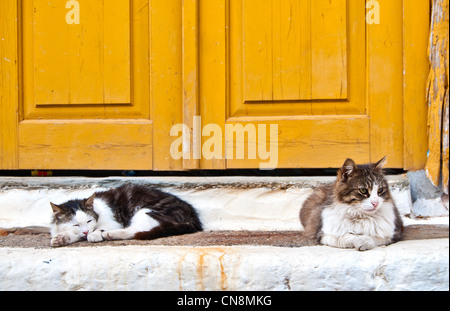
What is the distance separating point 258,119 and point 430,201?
1.41 meters

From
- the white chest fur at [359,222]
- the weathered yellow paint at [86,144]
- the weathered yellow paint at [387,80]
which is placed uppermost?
the weathered yellow paint at [387,80]

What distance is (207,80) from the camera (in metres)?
3.55

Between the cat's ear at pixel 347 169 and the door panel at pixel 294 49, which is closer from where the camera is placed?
the cat's ear at pixel 347 169

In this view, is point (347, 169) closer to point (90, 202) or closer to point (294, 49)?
point (294, 49)

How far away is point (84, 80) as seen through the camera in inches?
144

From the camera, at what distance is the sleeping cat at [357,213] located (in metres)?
2.59

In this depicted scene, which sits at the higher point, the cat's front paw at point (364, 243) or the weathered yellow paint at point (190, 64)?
the weathered yellow paint at point (190, 64)

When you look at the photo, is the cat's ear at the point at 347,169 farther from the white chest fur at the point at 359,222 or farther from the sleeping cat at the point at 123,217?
the sleeping cat at the point at 123,217

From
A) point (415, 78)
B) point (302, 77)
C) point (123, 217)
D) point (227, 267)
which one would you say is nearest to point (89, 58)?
point (123, 217)

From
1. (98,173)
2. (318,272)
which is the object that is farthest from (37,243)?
(318,272)

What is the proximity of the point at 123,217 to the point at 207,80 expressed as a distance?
4.11ft

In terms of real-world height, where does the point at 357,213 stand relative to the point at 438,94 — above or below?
below

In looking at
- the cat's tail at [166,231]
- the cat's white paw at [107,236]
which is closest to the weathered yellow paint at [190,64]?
the cat's tail at [166,231]
